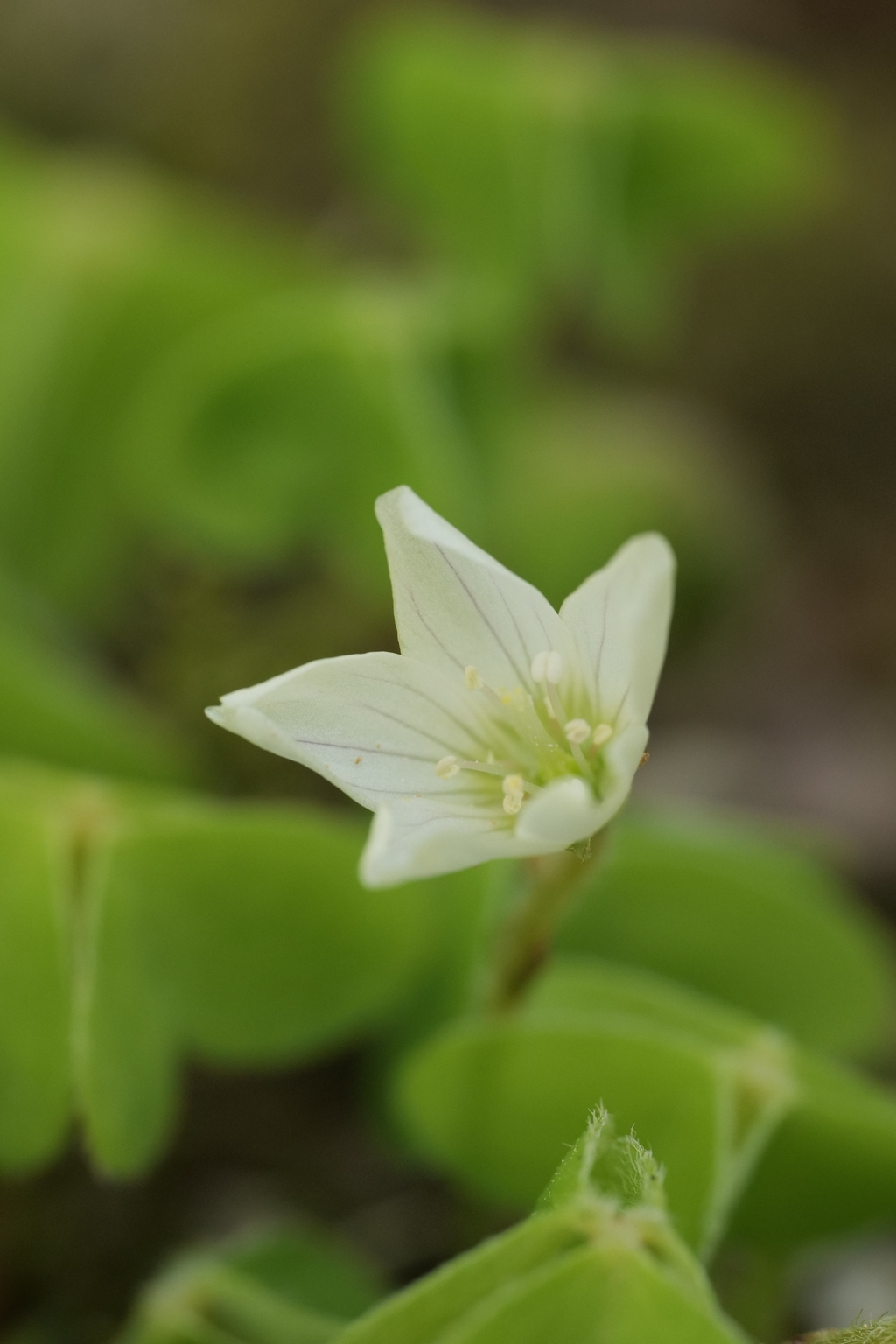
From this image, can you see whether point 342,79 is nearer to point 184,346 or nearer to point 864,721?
point 184,346

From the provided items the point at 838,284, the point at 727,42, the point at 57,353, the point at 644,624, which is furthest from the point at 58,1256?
the point at 727,42

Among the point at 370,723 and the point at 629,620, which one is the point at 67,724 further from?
the point at 629,620

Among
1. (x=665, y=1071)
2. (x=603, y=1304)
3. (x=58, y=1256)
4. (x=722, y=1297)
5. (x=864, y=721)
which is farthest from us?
(x=864, y=721)

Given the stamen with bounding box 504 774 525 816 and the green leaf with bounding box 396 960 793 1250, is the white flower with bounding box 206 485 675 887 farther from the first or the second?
the green leaf with bounding box 396 960 793 1250

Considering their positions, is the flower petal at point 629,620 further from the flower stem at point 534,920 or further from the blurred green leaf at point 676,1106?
the blurred green leaf at point 676,1106

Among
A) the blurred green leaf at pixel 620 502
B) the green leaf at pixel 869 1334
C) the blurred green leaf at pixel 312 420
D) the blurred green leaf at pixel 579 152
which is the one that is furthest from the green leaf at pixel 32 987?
the blurred green leaf at pixel 579 152

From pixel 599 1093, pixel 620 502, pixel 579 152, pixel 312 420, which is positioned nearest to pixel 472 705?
pixel 599 1093
